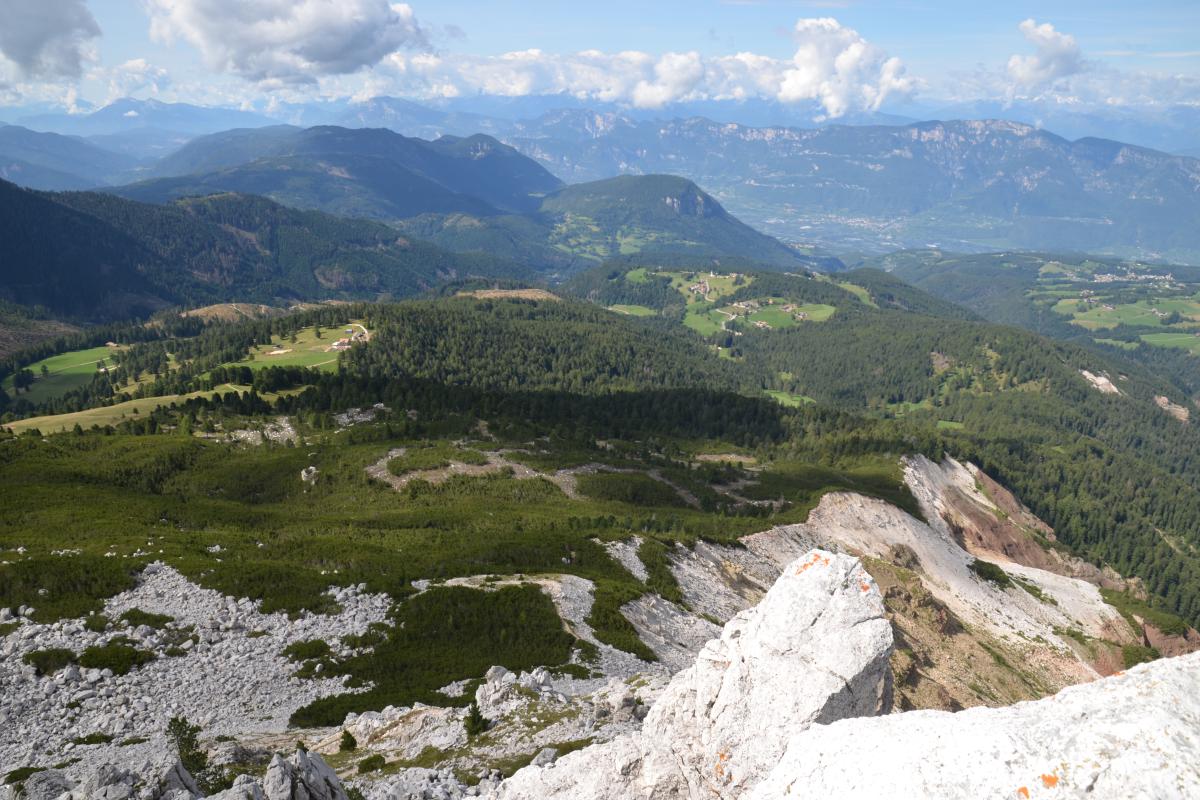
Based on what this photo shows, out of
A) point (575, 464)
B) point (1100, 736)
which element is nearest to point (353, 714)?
point (1100, 736)

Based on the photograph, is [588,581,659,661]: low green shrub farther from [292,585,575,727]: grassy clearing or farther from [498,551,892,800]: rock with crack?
[498,551,892,800]: rock with crack

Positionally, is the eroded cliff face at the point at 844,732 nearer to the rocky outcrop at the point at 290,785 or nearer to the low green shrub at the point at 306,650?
the rocky outcrop at the point at 290,785

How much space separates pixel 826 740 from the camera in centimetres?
1520

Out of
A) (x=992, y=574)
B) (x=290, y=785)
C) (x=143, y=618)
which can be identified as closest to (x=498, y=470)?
(x=143, y=618)

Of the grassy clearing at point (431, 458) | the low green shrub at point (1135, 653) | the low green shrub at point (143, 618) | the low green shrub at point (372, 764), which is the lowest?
the low green shrub at point (1135, 653)

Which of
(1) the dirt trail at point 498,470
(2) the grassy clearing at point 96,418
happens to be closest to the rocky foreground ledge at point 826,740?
(1) the dirt trail at point 498,470

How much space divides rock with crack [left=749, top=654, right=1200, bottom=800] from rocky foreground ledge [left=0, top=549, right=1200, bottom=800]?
3cm

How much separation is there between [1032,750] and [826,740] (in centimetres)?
411

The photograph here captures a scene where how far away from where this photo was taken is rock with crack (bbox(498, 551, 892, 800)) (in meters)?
21.8

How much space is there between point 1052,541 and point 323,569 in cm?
15318

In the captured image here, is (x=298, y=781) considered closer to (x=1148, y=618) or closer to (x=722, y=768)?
(x=722, y=768)

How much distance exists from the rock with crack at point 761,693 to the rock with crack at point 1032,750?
21.9 ft

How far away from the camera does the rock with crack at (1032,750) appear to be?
38.8ft

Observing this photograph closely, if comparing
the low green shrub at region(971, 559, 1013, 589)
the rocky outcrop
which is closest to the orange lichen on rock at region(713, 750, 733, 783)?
the rocky outcrop
